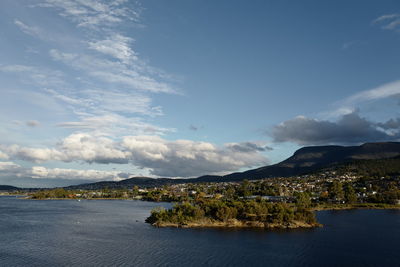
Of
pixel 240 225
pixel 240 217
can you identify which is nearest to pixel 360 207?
pixel 240 217

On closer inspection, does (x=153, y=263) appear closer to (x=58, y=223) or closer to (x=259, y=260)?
(x=259, y=260)

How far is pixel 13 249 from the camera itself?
84.8 m

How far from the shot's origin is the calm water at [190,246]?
7462 centimetres

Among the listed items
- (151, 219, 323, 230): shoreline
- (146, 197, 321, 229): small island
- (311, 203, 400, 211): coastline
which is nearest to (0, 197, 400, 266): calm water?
(151, 219, 323, 230): shoreline

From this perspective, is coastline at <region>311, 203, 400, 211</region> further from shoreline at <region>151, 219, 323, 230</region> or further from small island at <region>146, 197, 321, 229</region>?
shoreline at <region>151, 219, 323, 230</region>

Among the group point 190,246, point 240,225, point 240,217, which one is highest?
point 240,217

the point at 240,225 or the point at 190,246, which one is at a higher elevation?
the point at 240,225

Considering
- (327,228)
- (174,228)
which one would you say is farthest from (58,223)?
(327,228)

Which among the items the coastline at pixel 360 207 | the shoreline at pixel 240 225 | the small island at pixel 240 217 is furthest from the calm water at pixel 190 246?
the coastline at pixel 360 207

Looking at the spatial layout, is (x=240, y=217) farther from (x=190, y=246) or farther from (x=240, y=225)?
(x=190, y=246)

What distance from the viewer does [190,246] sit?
8856 centimetres

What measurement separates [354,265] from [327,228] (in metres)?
49.2

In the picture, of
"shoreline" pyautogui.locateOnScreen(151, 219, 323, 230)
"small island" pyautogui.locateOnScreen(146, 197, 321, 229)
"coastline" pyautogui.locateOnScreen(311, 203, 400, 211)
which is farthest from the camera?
"coastline" pyautogui.locateOnScreen(311, 203, 400, 211)

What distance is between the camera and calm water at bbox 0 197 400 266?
74.6m
